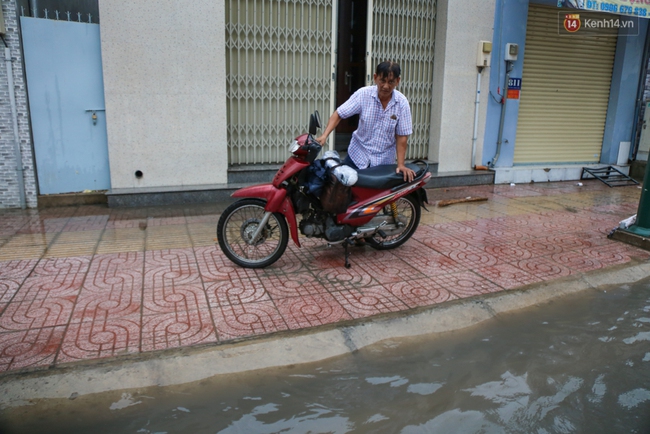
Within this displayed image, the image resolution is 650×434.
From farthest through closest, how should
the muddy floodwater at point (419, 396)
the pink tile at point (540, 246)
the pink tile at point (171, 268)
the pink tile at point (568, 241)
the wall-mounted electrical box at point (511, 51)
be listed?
the wall-mounted electrical box at point (511, 51) → the pink tile at point (568, 241) → the pink tile at point (540, 246) → the pink tile at point (171, 268) → the muddy floodwater at point (419, 396)

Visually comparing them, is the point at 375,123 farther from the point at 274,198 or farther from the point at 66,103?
the point at 66,103

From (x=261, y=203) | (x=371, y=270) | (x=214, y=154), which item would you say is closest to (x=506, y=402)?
(x=371, y=270)

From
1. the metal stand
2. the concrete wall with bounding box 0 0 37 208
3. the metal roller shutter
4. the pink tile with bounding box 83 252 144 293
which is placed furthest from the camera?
the metal stand

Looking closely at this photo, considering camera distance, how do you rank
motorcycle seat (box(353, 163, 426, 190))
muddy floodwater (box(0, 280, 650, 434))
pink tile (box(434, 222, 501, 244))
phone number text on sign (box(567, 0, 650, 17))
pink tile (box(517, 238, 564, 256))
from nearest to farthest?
muddy floodwater (box(0, 280, 650, 434)) < motorcycle seat (box(353, 163, 426, 190)) < pink tile (box(517, 238, 564, 256)) < pink tile (box(434, 222, 501, 244)) < phone number text on sign (box(567, 0, 650, 17))

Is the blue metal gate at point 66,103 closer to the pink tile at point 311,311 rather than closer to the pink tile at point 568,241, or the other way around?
the pink tile at point 311,311

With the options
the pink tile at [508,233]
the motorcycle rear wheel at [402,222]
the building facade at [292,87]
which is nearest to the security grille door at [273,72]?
the building facade at [292,87]

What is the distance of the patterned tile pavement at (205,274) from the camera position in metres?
3.45

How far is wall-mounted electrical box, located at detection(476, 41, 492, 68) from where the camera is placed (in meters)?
8.66

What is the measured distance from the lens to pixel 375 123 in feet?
15.8

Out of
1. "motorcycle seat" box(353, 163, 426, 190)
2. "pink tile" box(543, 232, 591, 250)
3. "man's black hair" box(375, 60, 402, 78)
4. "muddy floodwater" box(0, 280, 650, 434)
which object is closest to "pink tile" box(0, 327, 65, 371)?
"muddy floodwater" box(0, 280, 650, 434)

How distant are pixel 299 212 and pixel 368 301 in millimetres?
1090

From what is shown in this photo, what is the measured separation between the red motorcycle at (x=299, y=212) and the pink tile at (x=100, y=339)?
1258 mm

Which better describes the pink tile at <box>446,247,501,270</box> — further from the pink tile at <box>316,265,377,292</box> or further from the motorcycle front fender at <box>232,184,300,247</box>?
the motorcycle front fender at <box>232,184,300,247</box>

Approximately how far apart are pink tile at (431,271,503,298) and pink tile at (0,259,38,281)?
360 centimetres
